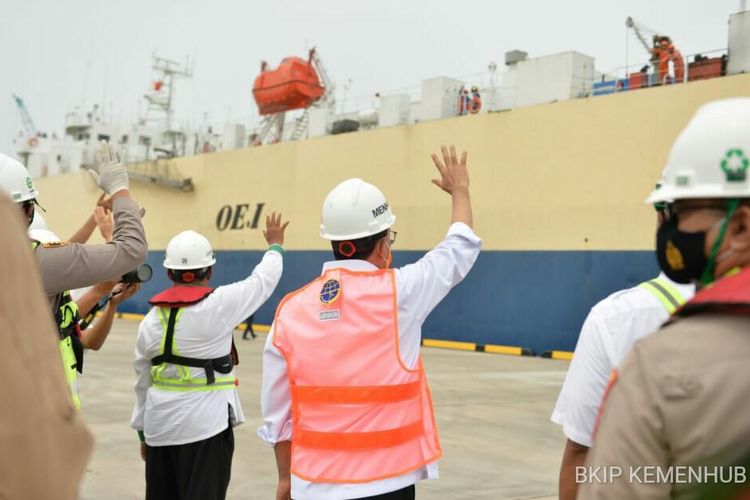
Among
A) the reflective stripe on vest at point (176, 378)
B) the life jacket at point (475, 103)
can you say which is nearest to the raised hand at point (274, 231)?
the reflective stripe on vest at point (176, 378)

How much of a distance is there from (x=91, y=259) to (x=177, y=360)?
1414mm

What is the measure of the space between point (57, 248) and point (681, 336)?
79.5 inches

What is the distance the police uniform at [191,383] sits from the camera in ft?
12.3

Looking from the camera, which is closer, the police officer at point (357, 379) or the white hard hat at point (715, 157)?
the white hard hat at point (715, 157)

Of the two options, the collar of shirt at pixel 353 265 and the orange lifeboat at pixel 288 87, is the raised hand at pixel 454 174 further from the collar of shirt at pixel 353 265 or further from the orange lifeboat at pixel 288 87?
the orange lifeboat at pixel 288 87

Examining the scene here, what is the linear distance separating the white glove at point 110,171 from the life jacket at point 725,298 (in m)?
2.20

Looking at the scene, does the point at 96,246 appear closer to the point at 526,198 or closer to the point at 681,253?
the point at 681,253

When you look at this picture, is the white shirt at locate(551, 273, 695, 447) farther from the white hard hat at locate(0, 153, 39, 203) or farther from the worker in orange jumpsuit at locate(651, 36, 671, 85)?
the worker in orange jumpsuit at locate(651, 36, 671, 85)

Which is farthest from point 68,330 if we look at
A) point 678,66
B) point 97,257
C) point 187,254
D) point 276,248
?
point 678,66

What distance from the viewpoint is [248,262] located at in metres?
24.7

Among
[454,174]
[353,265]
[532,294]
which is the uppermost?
[454,174]

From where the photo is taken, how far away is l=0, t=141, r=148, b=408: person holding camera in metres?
2.42

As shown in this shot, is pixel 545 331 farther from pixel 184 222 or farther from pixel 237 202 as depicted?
pixel 184 222

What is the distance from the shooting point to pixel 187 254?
13.5 feet
